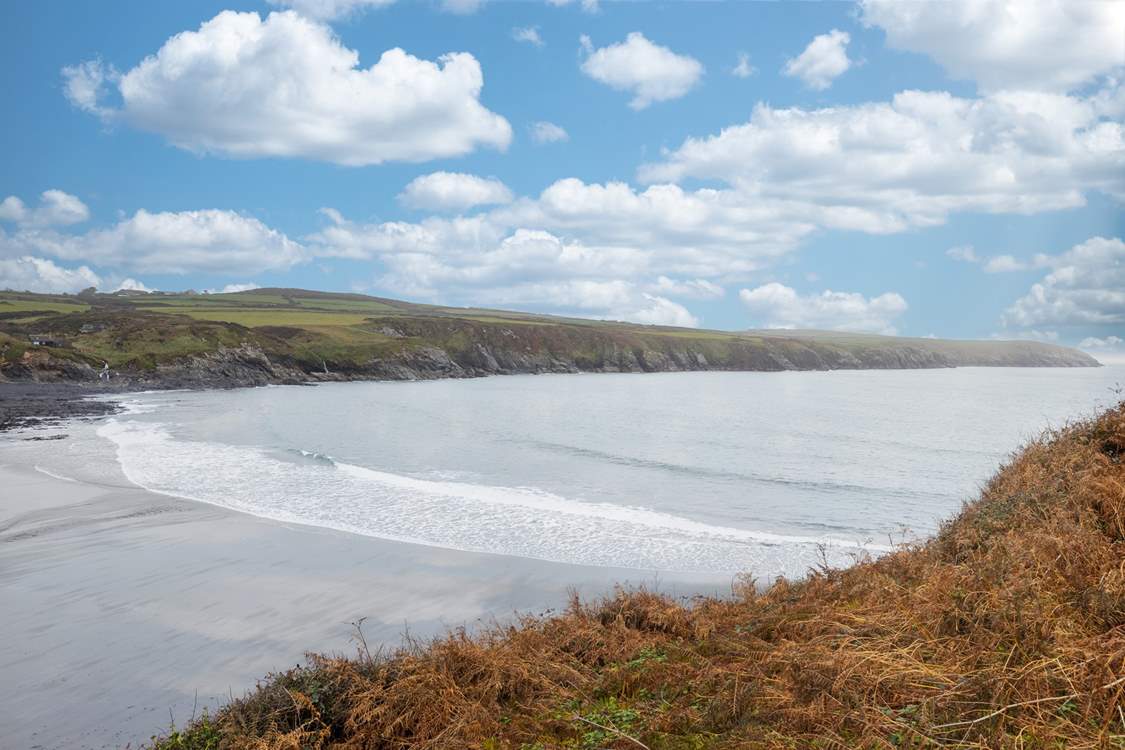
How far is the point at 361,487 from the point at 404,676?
19.3 m

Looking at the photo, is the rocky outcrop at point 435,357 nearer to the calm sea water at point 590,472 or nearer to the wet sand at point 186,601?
the calm sea water at point 590,472

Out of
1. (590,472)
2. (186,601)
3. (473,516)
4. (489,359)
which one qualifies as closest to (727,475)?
(590,472)

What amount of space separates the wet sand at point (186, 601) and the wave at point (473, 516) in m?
1.24

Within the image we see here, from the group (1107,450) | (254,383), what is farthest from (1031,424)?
(254,383)

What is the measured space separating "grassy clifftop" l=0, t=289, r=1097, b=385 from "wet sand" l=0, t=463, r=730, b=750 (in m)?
65.9

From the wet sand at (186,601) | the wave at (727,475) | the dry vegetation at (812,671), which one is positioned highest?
the dry vegetation at (812,671)

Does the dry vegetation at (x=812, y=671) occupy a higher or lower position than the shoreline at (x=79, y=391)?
higher

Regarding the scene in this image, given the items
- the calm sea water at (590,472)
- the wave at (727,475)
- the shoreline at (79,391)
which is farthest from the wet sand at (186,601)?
the shoreline at (79,391)

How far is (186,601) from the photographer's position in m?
13.4

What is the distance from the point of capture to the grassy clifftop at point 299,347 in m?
82.1

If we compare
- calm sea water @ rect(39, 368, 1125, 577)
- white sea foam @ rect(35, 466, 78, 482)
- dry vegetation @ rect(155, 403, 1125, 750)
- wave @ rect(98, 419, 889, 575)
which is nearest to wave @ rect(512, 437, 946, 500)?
calm sea water @ rect(39, 368, 1125, 577)

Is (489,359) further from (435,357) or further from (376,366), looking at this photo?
(376,366)

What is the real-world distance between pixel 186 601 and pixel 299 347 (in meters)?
96.3

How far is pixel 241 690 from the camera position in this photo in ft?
31.3
